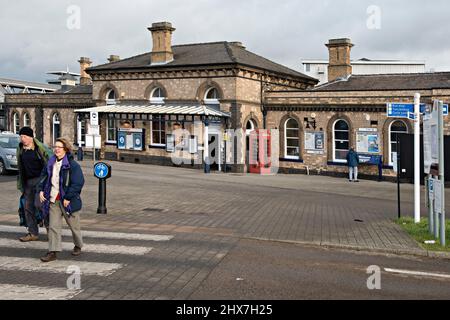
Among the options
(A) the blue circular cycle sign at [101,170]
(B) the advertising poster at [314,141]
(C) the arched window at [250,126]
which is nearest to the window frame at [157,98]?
(C) the arched window at [250,126]

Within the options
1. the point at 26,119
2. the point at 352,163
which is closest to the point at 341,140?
the point at 352,163

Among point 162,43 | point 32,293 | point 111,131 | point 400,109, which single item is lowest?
point 32,293

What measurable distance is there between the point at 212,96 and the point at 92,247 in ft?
69.7

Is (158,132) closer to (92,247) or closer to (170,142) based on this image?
(170,142)

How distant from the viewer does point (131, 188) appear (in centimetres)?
1744

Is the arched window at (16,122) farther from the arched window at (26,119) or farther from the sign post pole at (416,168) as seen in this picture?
the sign post pole at (416,168)

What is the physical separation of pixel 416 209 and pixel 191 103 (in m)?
19.0

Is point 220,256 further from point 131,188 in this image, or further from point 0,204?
point 131,188

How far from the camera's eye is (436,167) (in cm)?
961

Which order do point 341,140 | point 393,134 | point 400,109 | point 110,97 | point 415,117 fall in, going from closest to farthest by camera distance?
1. point 415,117
2. point 400,109
3. point 393,134
4. point 341,140
5. point 110,97

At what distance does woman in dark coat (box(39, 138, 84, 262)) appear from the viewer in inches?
292

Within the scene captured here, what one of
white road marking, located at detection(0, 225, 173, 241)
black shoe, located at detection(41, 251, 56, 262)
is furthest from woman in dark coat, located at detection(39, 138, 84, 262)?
white road marking, located at detection(0, 225, 173, 241)

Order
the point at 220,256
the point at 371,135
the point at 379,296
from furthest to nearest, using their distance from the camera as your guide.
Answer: the point at 371,135 < the point at 220,256 < the point at 379,296
